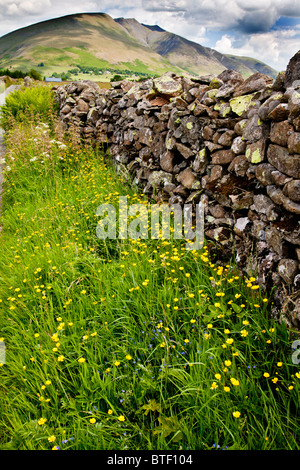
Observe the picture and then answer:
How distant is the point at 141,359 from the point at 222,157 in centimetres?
227

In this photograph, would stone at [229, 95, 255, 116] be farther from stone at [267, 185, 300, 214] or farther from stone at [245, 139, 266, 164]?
stone at [267, 185, 300, 214]

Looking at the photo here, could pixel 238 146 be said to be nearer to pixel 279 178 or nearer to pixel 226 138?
pixel 226 138

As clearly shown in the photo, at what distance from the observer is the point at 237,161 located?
3.05 metres

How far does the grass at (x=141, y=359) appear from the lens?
187 centimetres

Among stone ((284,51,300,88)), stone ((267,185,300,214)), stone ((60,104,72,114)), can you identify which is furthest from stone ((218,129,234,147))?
stone ((60,104,72,114))

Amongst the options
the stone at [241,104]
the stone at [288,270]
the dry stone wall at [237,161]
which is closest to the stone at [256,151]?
the dry stone wall at [237,161]

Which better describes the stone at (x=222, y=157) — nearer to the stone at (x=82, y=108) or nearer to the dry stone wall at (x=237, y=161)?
the dry stone wall at (x=237, y=161)

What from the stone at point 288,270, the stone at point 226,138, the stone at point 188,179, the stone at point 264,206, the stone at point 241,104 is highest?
the stone at point 241,104

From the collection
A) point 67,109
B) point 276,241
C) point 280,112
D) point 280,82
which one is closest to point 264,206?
point 276,241

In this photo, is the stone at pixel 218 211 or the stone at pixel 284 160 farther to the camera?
the stone at pixel 218 211

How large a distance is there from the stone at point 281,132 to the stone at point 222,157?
0.62m

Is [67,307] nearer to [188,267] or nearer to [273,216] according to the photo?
[188,267]

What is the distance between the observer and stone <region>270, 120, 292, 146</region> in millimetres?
2425

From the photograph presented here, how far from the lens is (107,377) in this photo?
212 centimetres
